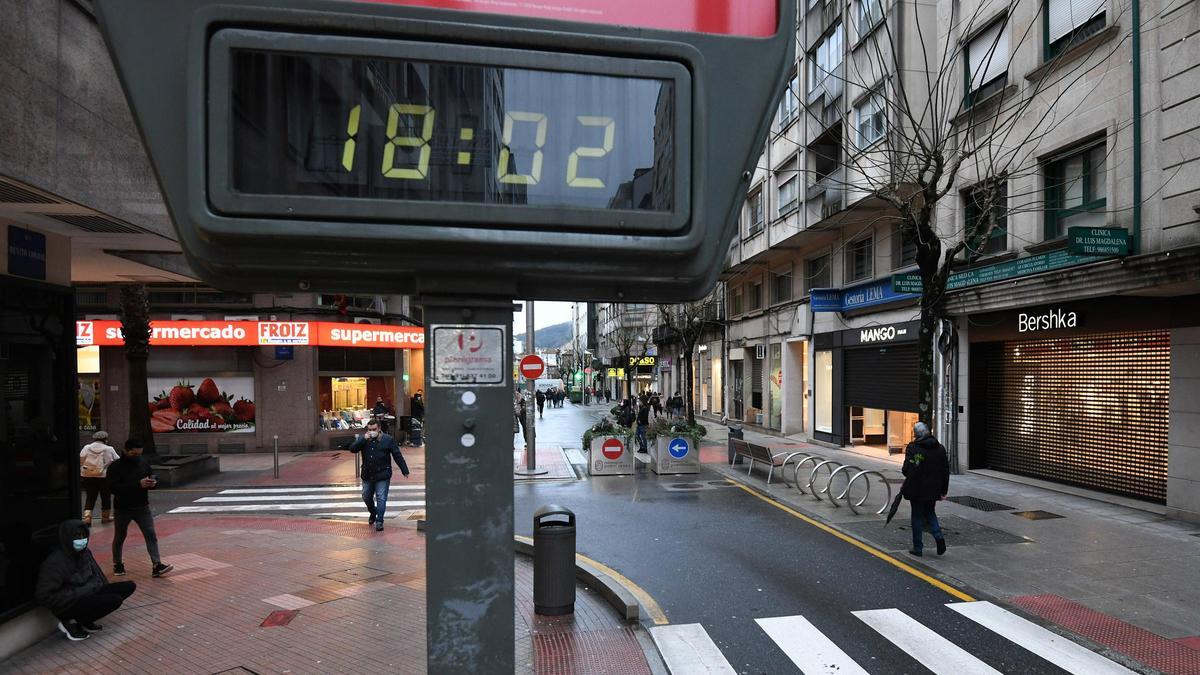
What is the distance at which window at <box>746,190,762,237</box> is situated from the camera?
28391mm

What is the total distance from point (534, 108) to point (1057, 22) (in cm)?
1525

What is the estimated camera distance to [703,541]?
1011 cm

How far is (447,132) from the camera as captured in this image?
2311mm

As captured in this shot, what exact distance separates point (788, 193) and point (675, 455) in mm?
12967

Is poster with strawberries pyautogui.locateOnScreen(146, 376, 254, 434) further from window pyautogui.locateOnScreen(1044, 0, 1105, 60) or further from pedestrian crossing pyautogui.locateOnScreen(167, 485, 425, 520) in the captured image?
Result: window pyautogui.locateOnScreen(1044, 0, 1105, 60)

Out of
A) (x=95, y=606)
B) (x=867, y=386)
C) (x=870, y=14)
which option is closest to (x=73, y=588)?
(x=95, y=606)

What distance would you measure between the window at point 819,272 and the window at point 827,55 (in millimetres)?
6156

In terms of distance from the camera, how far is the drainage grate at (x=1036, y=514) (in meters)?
11.3

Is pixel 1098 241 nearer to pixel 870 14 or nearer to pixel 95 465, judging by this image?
pixel 870 14

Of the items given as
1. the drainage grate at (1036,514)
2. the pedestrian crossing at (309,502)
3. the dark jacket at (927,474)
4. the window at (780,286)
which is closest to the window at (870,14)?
the window at (780,286)

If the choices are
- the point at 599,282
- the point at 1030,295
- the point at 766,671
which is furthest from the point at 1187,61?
the point at 599,282

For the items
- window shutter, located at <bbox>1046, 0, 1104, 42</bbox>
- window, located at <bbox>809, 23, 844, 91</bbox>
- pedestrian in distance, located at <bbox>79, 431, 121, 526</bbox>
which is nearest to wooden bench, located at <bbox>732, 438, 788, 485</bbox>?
window shutter, located at <bbox>1046, 0, 1104, 42</bbox>

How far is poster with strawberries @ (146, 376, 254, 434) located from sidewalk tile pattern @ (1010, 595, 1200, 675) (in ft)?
72.3

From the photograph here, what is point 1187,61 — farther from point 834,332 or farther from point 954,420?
point 834,332
